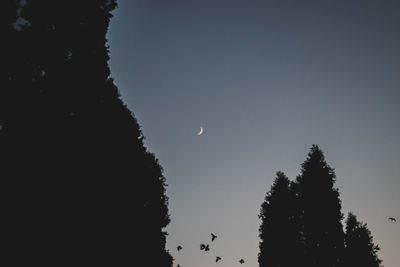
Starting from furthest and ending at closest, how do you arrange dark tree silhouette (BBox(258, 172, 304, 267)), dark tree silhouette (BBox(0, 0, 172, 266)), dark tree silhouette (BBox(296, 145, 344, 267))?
dark tree silhouette (BBox(258, 172, 304, 267))
dark tree silhouette (BBox(296, 145, 344, 267))
dark tree silhouette (BBox(0, 0, 172, 266))

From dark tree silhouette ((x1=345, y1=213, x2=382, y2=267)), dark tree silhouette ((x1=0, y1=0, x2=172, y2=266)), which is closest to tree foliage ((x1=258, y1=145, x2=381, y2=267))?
dark tree silhouette ((x1=345, y1=213, x2=382, y2=267))

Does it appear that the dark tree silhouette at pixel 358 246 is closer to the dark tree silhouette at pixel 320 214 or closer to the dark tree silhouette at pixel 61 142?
the dark tree silhouette at pixel 320 214

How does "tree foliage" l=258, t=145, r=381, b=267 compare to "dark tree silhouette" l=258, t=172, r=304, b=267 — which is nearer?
"tree foliage" l=258, t=145, r=381, b=267

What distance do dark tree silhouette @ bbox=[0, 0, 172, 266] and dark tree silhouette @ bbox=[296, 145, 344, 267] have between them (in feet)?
61.2

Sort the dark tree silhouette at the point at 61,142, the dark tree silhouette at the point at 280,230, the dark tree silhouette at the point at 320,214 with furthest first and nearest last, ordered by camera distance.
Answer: the dark tree silhouette at the point at 280,230 < the dark tree silhouette at the point at 320,214 < the dark tree silhouette at the point at 61,142

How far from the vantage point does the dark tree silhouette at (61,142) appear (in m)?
9.86

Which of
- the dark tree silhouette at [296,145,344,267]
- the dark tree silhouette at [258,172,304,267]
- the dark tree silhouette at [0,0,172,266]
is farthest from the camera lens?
the dark tree silhouette at [258,172,304,267]

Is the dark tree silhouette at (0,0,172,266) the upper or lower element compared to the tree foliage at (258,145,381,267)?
lower

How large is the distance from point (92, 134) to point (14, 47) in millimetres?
3608

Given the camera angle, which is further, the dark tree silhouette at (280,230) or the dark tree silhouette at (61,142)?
the dark tree silhouette at (280,230)

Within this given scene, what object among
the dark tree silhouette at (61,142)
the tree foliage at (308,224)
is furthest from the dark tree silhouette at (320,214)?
the dark tree silhouette at (61,142)

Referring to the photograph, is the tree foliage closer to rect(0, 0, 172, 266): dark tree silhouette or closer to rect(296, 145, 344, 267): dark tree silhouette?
rect(296, 145, 344, 267): dark tree silhouette

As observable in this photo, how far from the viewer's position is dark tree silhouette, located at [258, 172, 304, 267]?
2892 centimetres

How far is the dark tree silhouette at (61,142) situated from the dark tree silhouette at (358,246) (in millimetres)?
23186
